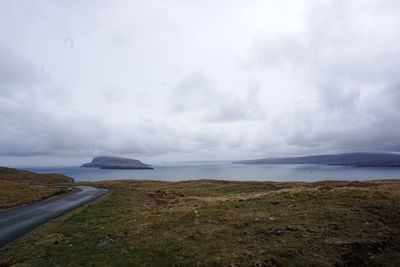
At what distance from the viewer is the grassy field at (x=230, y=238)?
1247cm

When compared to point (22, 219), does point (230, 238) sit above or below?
above

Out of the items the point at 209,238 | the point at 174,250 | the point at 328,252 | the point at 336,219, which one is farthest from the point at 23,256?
the point at 336,219

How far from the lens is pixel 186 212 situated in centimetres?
2330

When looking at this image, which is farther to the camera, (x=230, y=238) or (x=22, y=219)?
(x=22, y=219)

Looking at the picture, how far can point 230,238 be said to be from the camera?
49.9ft

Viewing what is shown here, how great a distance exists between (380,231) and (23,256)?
18.1 metres

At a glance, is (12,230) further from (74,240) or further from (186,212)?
(186,212)

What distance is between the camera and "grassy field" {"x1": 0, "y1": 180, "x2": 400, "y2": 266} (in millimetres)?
12469

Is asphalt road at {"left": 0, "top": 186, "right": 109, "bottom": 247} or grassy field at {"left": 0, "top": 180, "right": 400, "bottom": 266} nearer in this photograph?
grassy field at {"left": 0, "top": 180, "right": 400, "bottom": 266}

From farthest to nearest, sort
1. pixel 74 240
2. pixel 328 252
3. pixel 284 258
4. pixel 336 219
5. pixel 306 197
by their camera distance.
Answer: pixel 306 197 → pixel 336 219 → pixel 74 240 → pixel 328 252 → pixel 284 258

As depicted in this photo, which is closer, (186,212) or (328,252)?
(328,252)

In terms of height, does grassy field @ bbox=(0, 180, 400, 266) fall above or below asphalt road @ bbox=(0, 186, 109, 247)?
above

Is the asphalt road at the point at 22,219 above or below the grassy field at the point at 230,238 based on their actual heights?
below

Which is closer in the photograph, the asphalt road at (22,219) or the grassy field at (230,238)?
the grassy field at (230,238)
